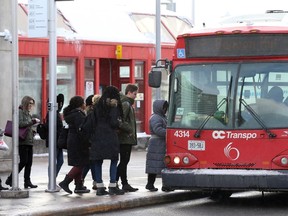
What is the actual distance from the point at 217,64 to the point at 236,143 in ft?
4.28

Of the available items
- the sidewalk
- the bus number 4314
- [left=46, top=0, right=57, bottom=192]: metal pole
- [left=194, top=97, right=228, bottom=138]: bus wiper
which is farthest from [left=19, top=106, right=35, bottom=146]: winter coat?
[left=194, top=97, right=228, bottom=138]: bus wiper

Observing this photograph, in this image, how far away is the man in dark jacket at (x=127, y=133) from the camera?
631 inches

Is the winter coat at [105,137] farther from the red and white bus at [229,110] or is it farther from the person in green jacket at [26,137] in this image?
the person in green jacket at [26,137]

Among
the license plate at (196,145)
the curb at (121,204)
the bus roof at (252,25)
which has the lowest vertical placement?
the curb at (121,204)

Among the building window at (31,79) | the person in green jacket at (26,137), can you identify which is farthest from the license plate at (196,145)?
the building window at (31,79)

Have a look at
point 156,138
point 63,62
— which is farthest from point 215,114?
point 63,62

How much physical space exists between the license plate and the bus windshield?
0.23 metres

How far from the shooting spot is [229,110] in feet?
48.2

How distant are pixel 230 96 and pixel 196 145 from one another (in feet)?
2.99

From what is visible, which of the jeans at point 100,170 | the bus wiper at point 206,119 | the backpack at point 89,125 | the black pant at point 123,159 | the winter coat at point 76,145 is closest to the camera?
the bus wiper at point 206,119

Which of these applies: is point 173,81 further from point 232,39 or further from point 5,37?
point 5,37

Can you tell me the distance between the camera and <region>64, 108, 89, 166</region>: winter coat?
15.7m

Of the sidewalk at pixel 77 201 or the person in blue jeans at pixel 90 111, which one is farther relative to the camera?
the person in blue jeans at pixel 90 111

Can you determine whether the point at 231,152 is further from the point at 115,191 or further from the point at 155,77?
the point at 115,191
